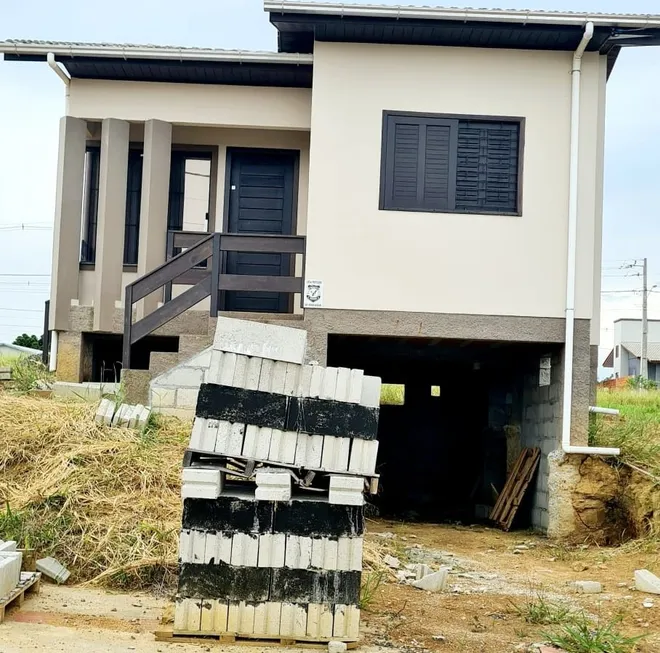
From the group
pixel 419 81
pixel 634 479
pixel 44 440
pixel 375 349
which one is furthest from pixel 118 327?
pixel 634 479

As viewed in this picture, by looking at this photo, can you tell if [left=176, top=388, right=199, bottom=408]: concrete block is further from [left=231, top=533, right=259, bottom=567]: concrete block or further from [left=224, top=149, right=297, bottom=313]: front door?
[left=231, top=533, right=259, bottom=567]: concrete block

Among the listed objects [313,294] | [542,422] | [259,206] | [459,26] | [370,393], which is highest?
[459,26]

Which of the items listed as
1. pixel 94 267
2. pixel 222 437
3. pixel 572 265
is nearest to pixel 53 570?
pixel 222 437

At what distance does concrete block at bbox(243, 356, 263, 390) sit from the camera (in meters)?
6.20

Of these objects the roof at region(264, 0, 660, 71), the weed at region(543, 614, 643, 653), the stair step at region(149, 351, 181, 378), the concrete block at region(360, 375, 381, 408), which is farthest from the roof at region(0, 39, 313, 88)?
the weed at region(543, 614, 643, 653)

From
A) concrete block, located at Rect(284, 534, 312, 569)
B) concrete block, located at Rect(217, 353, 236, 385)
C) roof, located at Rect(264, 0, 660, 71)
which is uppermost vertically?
roof, located at Rect(264, 0, 660, 71)

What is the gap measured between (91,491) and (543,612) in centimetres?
423

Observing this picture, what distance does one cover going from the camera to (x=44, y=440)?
9.37 m

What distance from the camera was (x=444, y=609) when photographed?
23.7ft

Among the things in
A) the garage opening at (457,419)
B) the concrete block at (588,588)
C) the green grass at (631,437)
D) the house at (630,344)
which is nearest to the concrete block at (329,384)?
the concrete block at (588,588)

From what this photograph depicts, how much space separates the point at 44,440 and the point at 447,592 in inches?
172

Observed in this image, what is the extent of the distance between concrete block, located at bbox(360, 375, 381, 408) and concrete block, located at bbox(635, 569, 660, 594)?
3.29 m

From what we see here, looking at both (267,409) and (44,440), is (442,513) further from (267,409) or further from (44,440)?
(267,409)

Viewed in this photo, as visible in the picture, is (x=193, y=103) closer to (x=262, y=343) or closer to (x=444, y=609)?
(x=262, y=343)
